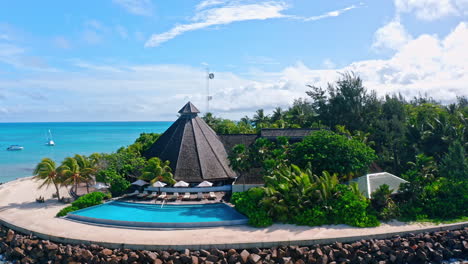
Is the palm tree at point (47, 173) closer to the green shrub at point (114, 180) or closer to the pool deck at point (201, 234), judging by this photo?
the green shrub at point (114, 180)

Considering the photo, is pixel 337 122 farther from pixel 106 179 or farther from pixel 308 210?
pixel 106 179

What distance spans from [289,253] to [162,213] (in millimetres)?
9631

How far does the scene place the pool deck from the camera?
1886cm

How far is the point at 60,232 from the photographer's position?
20812mm

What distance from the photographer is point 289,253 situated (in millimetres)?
18562

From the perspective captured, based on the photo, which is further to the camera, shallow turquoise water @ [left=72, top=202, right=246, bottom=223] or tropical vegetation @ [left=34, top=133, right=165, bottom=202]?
tropical vegetation @ [left=34, top=133, right=165, bottom=202]

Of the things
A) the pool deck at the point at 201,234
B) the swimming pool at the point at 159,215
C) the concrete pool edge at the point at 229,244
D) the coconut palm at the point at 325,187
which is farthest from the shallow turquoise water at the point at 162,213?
the coconut palm at the point at 325,187

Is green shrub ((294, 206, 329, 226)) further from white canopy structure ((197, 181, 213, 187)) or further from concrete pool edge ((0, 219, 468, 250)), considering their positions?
white canopy structure ((197, 181, 213, 187))

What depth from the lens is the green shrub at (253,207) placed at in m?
21.1

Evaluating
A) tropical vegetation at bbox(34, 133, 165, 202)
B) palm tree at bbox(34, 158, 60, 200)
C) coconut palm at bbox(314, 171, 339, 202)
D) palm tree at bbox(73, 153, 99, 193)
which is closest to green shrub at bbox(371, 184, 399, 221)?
coconut palm at bbox(314, 171, 339, 202)

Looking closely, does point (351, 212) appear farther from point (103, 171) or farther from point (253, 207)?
point (103, 171)

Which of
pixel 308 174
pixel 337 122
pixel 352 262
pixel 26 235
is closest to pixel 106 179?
pixel 26 235

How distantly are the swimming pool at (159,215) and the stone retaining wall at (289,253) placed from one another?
269cm

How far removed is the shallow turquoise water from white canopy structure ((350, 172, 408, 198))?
378 inches
